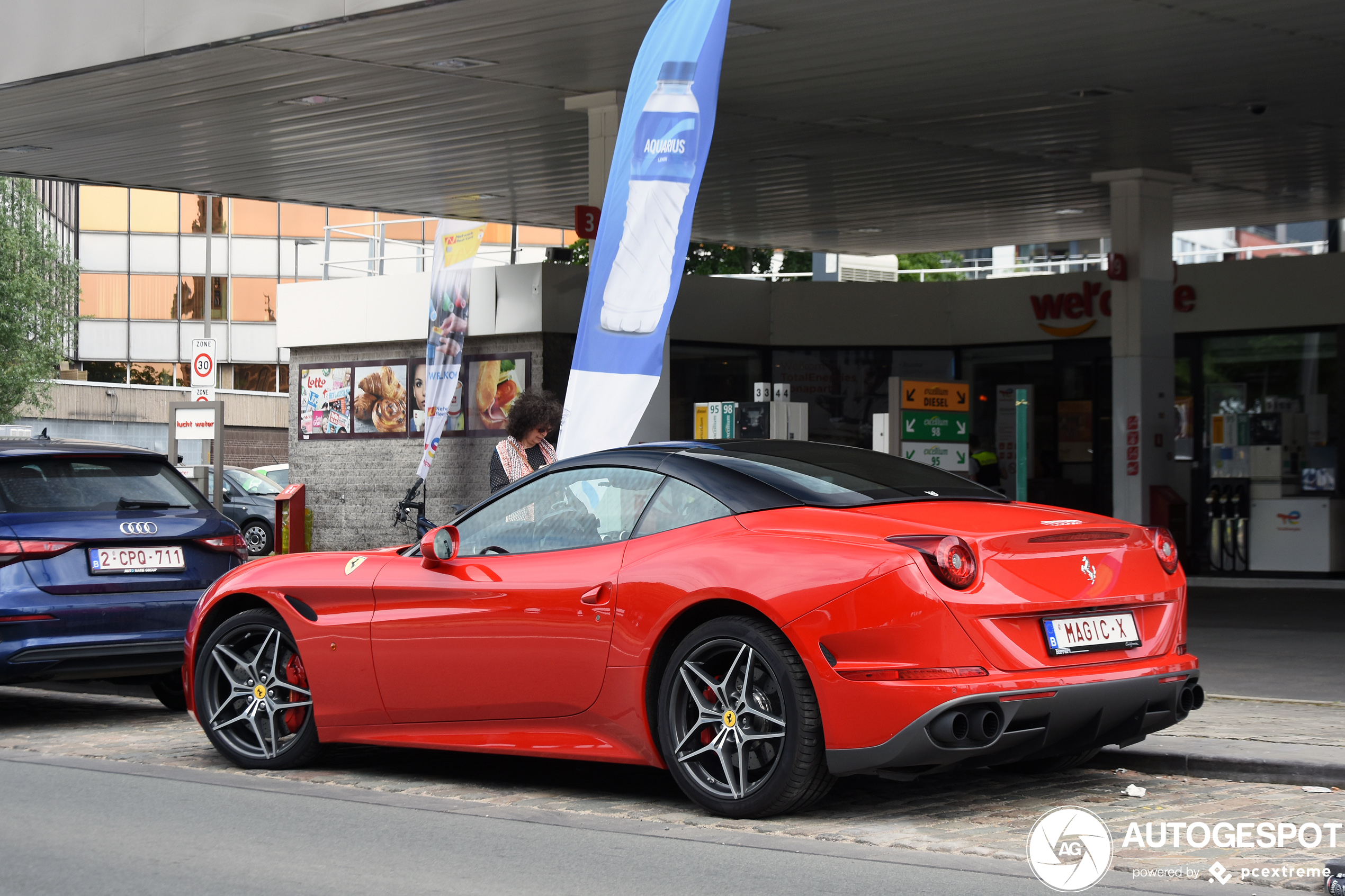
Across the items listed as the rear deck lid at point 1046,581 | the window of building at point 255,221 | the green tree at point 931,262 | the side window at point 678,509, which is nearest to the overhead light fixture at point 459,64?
the side window at point 678,509

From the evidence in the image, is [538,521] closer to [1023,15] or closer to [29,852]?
[29,852]

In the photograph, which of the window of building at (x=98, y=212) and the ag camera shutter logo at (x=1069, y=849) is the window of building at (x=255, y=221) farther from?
the ag camera shutter logo at (x=1069, y=849)

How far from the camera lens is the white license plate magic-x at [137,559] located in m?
8.52

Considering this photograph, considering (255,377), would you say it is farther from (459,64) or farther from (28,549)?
(28,549)

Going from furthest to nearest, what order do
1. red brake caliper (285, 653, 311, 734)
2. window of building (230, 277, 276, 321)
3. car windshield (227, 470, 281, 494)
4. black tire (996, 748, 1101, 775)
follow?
window of building (230, 277, 276, 321), car windshield (227, 470, 281, 494), red brake caliper (285, 653, 311, 734), black tire (996, 748, 1101, 775)

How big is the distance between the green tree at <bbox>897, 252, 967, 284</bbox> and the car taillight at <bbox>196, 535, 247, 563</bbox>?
3381 centimetres

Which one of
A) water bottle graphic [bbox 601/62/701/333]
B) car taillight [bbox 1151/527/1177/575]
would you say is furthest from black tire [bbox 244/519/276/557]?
car taillight [bbox 1151/527/1177/575]

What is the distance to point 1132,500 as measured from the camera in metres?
19.2

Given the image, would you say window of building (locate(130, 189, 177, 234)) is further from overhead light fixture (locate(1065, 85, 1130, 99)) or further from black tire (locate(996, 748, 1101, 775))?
black tire (locate(996, 748, 1101, 775))

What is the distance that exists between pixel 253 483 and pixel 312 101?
48.6 ft

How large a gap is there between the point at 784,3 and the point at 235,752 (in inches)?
280

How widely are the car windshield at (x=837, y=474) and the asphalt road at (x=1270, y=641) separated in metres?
3.31

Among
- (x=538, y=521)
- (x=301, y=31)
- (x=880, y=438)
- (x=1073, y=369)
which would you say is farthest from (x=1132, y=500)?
(x=538, y=521)

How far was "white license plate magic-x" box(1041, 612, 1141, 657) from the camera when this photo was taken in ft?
18.4
